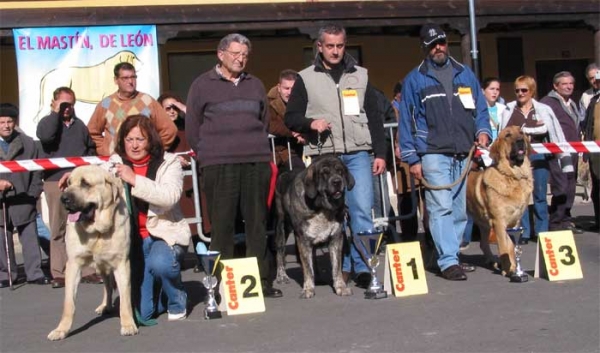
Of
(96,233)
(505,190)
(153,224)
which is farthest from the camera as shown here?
(505,190)

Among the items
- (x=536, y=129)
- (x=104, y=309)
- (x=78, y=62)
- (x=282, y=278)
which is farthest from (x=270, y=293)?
(x=78, y=62)

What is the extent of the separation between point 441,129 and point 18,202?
4265mm

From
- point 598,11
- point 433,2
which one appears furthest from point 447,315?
point 598,11

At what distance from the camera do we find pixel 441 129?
7.58 metres

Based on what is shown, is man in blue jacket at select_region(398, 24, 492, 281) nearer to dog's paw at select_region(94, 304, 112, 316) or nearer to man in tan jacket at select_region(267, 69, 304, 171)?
man in tan jacket at select_region(267, 69, 304, 171)

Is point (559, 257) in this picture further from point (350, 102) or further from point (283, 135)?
point (283, 135)

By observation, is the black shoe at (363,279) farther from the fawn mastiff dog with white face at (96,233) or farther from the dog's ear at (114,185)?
the dog's ear at (114,185)

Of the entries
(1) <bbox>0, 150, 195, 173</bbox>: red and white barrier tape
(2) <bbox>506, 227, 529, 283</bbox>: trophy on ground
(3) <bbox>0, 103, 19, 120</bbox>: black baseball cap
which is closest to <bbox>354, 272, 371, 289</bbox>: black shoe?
(2) <bbox>506, 227, 529, 283</bbox>: trophy on ground

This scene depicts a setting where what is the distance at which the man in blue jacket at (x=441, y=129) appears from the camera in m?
7.58

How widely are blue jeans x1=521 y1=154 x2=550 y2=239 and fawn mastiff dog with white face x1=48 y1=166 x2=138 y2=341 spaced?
5.50m

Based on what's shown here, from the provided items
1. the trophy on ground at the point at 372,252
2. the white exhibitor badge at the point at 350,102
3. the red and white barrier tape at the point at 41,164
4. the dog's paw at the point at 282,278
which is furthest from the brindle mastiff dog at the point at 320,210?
the red and white barrier tape at the point at 41,164

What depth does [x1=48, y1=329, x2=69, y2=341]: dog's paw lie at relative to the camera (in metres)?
5.98

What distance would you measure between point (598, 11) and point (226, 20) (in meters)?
6.75

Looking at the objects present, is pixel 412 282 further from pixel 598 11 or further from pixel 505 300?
pixel 598 11
